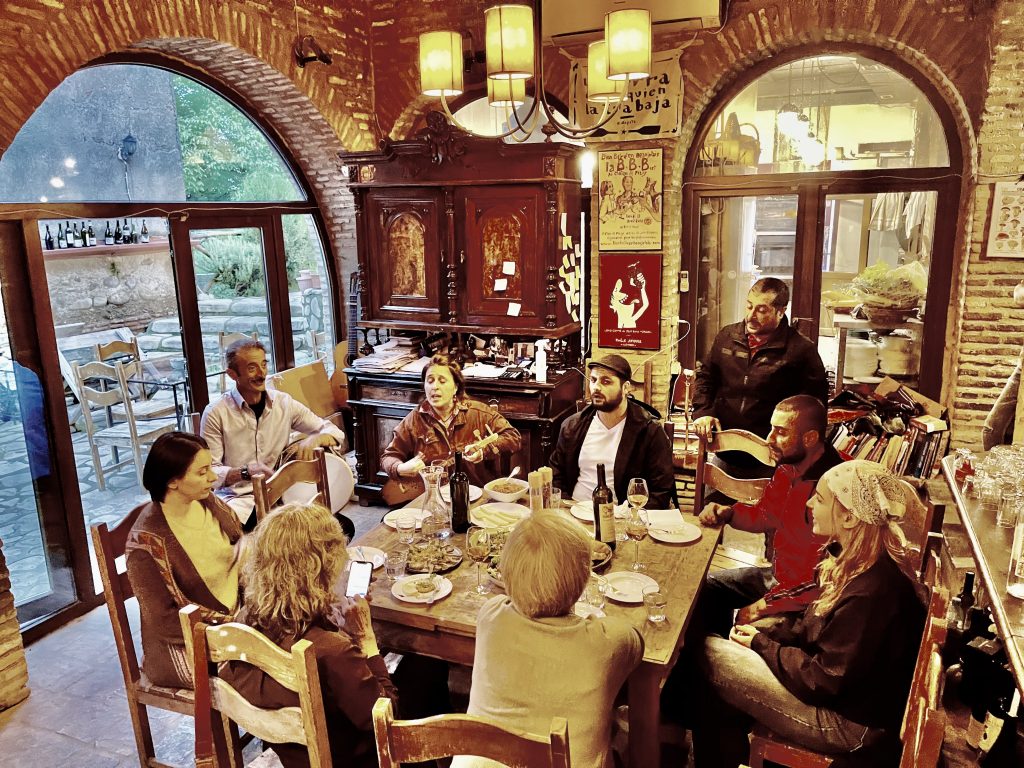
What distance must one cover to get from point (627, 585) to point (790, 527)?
78cm

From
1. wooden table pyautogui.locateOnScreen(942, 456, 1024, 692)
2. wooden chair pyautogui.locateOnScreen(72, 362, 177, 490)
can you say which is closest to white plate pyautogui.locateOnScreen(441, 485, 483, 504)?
wooden table pyautogui.locateOnScreen(942, 456, 1024, 692)

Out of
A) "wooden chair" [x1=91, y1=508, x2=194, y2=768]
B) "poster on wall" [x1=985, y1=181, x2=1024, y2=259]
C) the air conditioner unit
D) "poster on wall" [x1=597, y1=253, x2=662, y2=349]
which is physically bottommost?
"wooden chair" [x1=91, y1=508, x2=194, y2=768]

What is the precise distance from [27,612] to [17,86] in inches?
109

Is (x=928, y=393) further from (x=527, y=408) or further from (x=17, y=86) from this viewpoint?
(x=17, y=86)

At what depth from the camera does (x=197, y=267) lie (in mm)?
5312

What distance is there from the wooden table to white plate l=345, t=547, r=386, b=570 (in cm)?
199

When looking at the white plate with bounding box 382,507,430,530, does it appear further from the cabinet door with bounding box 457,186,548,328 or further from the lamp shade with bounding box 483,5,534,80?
the cabinet door with bounding box 457,186,548,328

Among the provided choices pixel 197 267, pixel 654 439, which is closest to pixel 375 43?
pixel 197 267

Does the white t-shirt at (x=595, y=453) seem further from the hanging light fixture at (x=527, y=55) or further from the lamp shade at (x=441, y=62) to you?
the lamp shade at (x=441, y=62)

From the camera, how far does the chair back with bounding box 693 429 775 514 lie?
3416 millimetres

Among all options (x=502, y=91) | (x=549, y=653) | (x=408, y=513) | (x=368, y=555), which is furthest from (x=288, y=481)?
(x=502, y=91)

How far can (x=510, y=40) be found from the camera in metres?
2.84

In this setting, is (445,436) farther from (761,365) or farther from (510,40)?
(510,40)

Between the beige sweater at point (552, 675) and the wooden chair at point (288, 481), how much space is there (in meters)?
1.49
